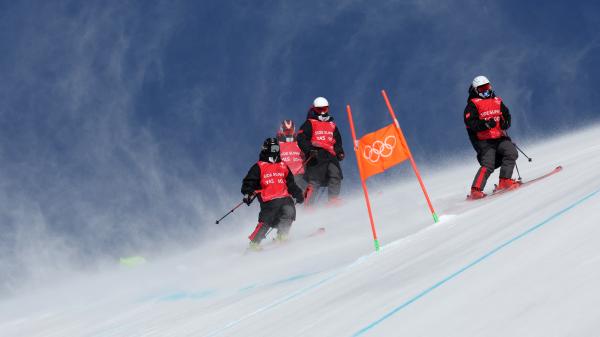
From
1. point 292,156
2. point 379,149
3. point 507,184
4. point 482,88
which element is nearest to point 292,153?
point 292,156

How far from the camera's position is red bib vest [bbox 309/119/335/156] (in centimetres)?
1342

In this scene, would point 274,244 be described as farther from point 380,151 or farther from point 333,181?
point 380,151

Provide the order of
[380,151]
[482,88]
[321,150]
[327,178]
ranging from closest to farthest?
[380,151], [482,88], [321,150], [327,178]

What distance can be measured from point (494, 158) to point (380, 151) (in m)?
2.17

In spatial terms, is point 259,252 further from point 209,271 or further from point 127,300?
point 127,300

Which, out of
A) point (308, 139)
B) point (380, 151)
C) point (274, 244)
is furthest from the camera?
point (308, 139)

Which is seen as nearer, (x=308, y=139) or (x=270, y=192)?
(x=270, y=192)

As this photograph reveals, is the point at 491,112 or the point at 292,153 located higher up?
the point at 292,153

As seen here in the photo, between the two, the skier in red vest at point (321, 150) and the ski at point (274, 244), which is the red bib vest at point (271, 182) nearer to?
the ski at point (274, 244)

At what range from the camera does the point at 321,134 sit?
13.4 meters

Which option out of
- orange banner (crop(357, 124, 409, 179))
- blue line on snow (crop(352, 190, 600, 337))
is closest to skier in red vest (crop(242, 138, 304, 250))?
orange banner (crop(357, 124, 409, 179))

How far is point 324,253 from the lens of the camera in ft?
30.6

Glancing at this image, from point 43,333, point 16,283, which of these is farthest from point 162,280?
point 16,283

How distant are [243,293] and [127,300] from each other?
7.49 ft
